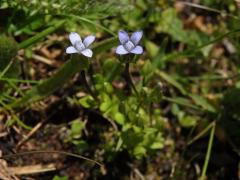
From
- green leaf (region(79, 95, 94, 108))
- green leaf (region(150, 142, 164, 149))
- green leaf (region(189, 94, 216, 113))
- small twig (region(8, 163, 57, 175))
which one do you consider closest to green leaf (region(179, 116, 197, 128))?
green leaf (region(189, 94, 216, 113))

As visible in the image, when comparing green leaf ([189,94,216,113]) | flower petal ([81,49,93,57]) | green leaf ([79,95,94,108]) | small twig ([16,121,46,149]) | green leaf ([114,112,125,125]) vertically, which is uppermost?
flower petal ([81,49,93,57])

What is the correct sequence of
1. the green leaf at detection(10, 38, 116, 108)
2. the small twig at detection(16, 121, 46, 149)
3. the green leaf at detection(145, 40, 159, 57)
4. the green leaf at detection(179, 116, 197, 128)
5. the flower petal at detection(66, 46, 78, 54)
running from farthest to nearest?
the green leaf at detection(145, 40, 159, 57)
the green leaf at detection(179, 116, 197, 128)
the small twig at detection(16, 121, 46, 149)
the green leaf at detection(10, 38, 116, 108)
the flower petal at detection(66, 46, 78, 54)

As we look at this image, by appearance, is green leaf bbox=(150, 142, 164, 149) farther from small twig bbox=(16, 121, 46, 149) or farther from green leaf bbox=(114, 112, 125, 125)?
small twig bbox=(16, 121, 46, 149)

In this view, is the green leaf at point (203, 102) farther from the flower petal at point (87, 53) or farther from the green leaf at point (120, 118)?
the flower petal at point (87, 53)

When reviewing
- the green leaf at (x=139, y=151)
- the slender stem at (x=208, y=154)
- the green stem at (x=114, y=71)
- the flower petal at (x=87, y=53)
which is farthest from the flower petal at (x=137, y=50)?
the slender stem at (x=208, y=154)

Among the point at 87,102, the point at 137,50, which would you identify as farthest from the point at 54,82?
the point at 137,50

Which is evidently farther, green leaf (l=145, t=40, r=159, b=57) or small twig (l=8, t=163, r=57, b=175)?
green leaf (l=145, t=40, r=159, b=57)

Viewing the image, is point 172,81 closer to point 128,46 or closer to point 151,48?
point 151,48

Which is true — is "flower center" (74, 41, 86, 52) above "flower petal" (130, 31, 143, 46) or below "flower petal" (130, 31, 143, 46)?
above

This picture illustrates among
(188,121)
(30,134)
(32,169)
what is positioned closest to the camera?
(32,169)

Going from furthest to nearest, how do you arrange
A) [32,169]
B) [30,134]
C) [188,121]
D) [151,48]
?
[151,48], [188,121], [30,134], [32,169]
